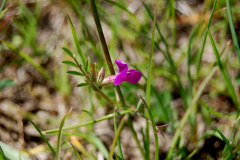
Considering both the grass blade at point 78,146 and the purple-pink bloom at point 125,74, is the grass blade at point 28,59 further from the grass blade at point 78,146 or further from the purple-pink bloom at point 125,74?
the purple-pink bloom at point 125,74

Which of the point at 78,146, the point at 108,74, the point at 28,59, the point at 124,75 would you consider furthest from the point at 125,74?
the point at 28,59

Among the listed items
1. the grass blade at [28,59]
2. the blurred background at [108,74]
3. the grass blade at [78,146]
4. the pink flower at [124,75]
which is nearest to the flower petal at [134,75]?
the pink flower at [124,75]

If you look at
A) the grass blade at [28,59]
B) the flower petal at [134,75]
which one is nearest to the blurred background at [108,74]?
the grass blade at [28,59]

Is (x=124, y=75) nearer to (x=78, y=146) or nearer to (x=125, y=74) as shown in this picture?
(x=125, y=74)

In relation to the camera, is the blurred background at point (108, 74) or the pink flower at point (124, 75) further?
the blurred background at point (108, 74)

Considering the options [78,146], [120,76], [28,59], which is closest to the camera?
[120,76]

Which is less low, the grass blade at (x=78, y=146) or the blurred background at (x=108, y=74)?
the blurred background at (x=108, y=74)

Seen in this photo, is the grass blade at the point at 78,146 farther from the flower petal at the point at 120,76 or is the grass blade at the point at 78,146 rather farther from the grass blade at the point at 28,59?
the flower petal at the point at 120,76

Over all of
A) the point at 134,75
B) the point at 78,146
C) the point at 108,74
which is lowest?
the point at 78,146
